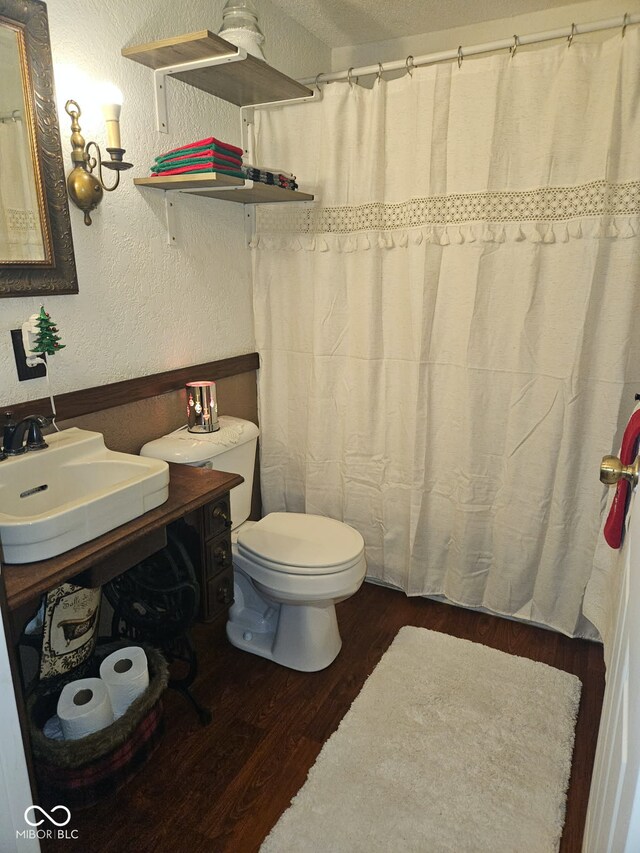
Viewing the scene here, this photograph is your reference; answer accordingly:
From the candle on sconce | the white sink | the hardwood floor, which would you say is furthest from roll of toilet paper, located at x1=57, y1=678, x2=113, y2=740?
the candle on sconce

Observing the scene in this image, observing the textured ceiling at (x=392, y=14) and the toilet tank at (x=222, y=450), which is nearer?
the toilet tank at (x=222, y=450)

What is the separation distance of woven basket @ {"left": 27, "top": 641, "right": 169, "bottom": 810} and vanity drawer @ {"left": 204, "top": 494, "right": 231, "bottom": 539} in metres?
0.45

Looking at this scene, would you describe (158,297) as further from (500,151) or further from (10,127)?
(500,151)

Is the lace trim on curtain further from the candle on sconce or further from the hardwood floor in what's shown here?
the hardwood floor

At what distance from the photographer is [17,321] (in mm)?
1489

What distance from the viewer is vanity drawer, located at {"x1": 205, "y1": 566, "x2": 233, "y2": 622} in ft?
5.35

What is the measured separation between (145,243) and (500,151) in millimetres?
1232

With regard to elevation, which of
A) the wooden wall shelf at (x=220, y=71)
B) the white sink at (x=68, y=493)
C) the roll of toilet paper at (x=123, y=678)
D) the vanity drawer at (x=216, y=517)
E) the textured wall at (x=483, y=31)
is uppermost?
the textured wall at (x=483, y=31)

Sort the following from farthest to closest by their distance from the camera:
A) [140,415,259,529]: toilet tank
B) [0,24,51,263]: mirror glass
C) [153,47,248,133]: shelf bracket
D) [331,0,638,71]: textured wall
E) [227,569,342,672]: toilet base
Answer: [331,0,638,71]: textured wall < [227,569,342,672]: toilet base < [140,415,259,529]: toilet tank < [153,47,248,133]: shelf bracket < [0,24,51,263]: mirror glass

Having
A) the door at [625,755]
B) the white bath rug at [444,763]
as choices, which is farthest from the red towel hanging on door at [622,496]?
the white bath rug at [444,763]

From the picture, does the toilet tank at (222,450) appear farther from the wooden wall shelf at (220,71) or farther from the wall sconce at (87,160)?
the wooden wall shelf at (220,71)

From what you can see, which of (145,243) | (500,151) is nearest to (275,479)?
(145,243)

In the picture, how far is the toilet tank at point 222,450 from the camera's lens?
1.81m

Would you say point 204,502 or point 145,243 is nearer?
point 204,502
